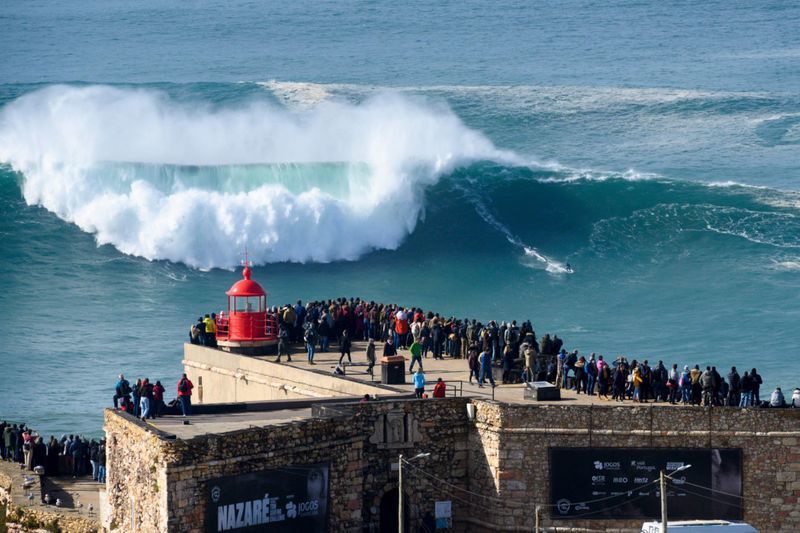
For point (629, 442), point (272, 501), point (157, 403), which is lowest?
point (272, 501)

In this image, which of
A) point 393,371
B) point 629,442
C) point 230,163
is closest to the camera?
point 629,442

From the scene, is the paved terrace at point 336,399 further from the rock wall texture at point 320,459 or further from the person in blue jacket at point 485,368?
the rock wall texture at point 320,459

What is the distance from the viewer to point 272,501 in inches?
1368

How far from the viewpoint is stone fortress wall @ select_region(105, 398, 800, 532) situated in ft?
117

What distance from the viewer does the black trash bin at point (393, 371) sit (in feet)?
130

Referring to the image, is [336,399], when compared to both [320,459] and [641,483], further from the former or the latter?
[641,483]

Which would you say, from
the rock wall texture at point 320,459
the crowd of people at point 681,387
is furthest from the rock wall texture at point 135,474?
the crowd of people at point 681,387

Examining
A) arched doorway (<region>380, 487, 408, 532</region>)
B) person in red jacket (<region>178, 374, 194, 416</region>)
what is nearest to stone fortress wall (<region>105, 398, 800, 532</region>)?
arched doorway (<region>380, 487, 408, 532</region>)

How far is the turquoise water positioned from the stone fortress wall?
505 inches

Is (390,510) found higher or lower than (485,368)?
lower

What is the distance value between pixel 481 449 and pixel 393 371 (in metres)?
3.57

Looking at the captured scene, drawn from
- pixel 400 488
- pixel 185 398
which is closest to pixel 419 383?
pixel 400 488

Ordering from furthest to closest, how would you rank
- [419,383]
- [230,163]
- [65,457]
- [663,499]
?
1. [230,163]
2. [65,457]
3. [419,383]
4. [663,499]

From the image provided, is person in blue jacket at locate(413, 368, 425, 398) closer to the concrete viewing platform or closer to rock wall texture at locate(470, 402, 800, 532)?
the concrete viewing platform
